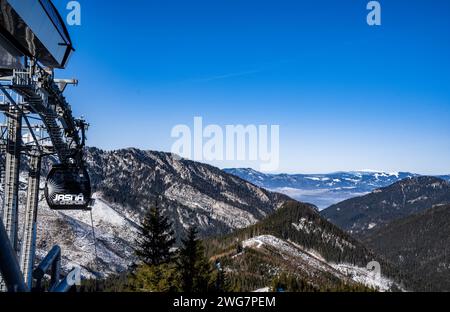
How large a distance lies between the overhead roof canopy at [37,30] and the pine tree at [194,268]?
2172 cm

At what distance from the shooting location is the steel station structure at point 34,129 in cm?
1434

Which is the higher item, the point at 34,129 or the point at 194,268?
the point at 34,129

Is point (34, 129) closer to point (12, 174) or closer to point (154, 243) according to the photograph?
point (12, 174)

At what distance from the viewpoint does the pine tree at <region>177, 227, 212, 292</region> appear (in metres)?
37.9

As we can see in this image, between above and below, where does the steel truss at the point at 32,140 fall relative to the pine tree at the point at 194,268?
above

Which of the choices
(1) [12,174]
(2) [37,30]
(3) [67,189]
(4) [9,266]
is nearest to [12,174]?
(1) [12,174]

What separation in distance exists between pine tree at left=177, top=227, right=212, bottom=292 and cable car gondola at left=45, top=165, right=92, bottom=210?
10370 millimetres

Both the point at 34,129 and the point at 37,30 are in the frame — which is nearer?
the point at 37,30

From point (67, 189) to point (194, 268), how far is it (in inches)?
541

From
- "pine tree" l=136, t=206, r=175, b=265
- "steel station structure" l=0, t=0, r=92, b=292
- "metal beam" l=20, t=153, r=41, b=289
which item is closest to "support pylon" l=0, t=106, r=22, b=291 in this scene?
"steel station structure" l=0, t=0, r=92, b=292

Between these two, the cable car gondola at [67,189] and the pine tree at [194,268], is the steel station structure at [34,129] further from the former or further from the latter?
the pine tree at [194,268]

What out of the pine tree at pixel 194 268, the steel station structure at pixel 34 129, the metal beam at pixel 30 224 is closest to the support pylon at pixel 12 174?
the steel station structure at pixel 34 129

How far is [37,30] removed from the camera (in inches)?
627
